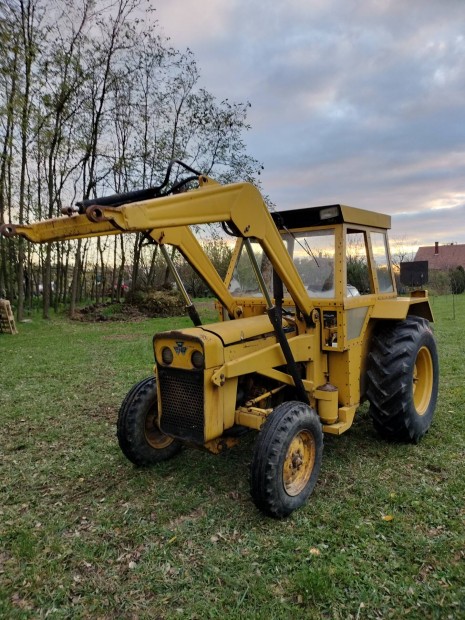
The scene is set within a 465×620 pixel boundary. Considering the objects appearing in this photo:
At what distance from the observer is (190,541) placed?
2893 mm

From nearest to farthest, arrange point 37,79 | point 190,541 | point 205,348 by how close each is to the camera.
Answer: point 190,541, point 205,348, point 37,79

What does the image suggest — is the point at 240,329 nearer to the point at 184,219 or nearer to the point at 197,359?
the point at 197,359

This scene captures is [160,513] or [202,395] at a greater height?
[202,395]

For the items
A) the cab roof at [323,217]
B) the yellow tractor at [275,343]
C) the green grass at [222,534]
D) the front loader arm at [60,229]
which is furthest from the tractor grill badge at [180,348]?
the cab roof at [323,217]

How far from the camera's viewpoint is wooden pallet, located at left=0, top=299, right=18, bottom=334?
42.9 ft

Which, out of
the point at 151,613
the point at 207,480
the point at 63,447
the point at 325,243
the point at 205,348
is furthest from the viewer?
the point at 63,447

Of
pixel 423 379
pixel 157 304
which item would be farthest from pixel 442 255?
pixel 423 379

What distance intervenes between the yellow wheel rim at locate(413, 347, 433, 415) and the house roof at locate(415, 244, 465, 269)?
46.3 metres

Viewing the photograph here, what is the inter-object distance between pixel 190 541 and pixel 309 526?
0.81 meters

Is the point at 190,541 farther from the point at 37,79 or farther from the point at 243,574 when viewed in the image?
the point at 37,79

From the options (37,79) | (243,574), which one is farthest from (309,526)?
(37,79)

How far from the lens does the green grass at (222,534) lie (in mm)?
2373

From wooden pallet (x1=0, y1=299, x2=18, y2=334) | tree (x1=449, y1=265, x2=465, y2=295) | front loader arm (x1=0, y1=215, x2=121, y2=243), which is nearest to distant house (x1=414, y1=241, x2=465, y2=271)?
tree (x1=449, y1=265, x2=465, y2=295)

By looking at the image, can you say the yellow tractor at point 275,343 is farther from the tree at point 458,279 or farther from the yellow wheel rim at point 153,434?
the tree at point 458,279
